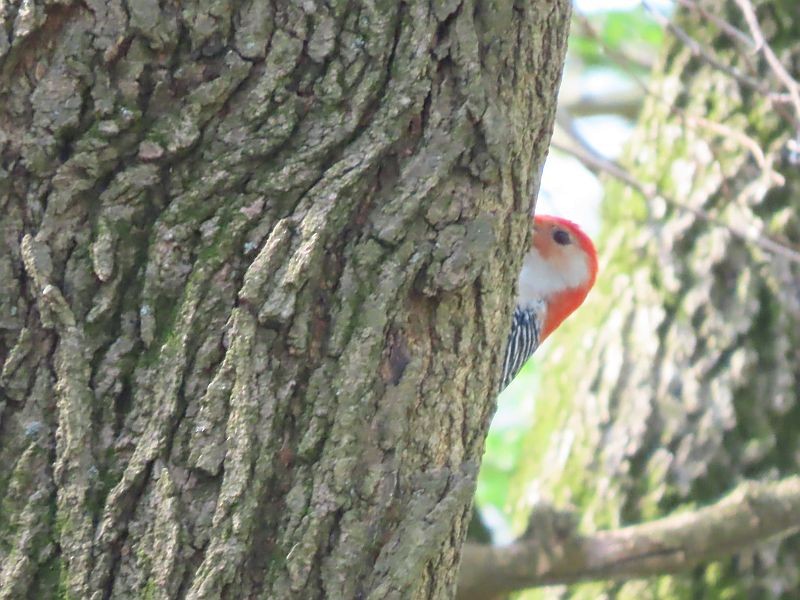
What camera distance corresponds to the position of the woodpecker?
14.7 feet

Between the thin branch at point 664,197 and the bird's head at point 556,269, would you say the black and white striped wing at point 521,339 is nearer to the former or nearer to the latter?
the bird's head at point 556,269

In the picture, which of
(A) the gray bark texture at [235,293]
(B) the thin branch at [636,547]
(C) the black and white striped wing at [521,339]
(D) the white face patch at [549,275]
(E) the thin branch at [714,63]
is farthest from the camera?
(D) the white face patch at [549,275]

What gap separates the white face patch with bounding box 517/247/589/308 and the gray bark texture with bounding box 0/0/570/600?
9.47ft

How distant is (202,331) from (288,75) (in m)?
0.42

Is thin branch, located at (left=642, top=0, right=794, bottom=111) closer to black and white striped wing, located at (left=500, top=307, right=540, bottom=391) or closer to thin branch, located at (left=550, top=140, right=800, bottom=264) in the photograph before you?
thin branch, located at (left=550, top=140, right=800, bottom=264)

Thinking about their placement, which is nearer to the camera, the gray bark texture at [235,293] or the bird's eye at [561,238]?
the gray bark texture at [235,293]

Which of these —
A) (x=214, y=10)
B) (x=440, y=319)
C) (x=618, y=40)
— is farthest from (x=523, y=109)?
(x=618, y=40)

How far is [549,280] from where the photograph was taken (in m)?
4.68

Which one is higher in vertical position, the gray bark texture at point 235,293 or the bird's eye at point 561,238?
the bird's eye at point 561,238

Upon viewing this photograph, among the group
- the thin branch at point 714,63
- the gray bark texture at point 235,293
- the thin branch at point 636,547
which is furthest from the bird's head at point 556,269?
the gray bark texture at point 235,293

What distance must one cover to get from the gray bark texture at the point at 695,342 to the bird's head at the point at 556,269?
483 mm

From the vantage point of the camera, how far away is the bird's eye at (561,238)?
4.48 m

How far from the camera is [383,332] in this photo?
1658 mm

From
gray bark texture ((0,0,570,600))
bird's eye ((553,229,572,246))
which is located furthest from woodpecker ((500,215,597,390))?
gray bark texture ((0,0,570,600))
